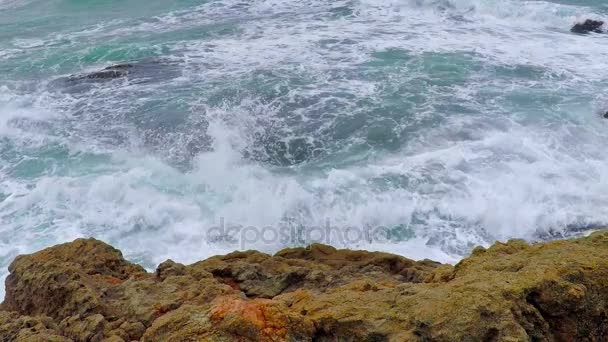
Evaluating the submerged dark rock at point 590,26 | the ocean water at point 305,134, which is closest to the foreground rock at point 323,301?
the ocean water at point 305,134

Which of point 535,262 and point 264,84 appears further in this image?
point 264,84

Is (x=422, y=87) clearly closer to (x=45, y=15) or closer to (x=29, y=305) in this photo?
(x=29, y=305)

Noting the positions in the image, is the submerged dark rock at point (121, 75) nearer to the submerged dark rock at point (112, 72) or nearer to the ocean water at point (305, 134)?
the submerged dark rock at point (112, 72)

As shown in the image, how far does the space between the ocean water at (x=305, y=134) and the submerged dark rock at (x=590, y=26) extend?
0.52 metres

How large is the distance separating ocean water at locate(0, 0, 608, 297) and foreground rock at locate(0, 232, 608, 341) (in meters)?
4.19

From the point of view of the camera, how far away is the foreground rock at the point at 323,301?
4742mm

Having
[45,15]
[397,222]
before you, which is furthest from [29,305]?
[45,15]

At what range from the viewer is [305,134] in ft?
52.3

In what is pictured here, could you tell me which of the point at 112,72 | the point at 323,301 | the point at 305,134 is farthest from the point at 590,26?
the point at 323,301

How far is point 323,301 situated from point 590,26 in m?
23.6

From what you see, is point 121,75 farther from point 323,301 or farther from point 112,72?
point 323,301

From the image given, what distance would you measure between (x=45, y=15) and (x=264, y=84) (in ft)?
54.1

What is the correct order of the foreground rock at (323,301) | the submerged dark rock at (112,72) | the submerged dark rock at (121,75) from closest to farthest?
the foreground rock at (323,301) → the submerged dark rock at (121,75) → the submerged dark rock at (112,72)

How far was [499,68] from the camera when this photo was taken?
20016 mm
